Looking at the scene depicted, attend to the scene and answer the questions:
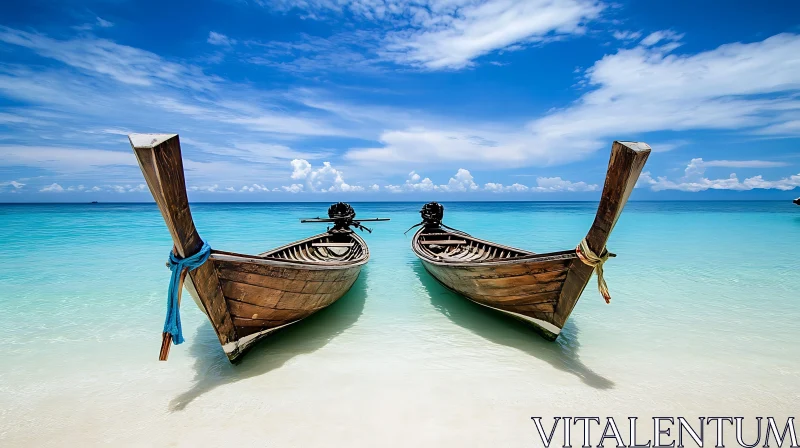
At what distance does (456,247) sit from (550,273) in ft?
19.1

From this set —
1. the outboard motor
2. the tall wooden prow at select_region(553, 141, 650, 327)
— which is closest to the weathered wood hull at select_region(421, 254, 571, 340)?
the tall wooden prow at select_region(553, 141, 650, 327)

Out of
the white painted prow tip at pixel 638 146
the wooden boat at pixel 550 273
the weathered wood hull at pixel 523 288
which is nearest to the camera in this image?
the white painted prow tip at pixel 638 146

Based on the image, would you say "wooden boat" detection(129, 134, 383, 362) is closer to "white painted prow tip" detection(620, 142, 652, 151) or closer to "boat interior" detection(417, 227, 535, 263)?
"boat interior" detection(417, 227, 535, 263)

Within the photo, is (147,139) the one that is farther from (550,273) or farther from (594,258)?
(550,273)

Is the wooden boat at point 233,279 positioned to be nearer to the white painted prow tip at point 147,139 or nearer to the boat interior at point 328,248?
the white painted prow tip at point 147,139

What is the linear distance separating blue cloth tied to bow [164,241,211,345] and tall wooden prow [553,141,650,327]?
12.6 ft

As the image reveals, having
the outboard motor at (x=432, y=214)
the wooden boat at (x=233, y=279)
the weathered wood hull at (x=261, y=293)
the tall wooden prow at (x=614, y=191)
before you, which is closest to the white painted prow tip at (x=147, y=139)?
the wooden boat at (x=233, y=279)

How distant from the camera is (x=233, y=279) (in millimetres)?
3932

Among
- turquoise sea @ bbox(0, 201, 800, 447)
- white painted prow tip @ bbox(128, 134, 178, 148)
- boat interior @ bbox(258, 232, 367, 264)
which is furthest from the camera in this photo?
boat interior @ bbox(258, 232, 367, 264)

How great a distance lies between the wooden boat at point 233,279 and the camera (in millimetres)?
2734

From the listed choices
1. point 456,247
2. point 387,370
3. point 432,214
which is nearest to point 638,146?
point 387,370

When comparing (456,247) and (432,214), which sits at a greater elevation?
(432,214)

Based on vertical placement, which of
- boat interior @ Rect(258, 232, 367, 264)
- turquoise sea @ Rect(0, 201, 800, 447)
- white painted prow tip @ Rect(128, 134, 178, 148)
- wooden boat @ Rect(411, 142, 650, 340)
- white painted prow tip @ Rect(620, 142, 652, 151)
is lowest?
turquoise sea @ Rect(0, 201, 800, 447)

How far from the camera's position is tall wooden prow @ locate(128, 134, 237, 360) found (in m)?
2.61
